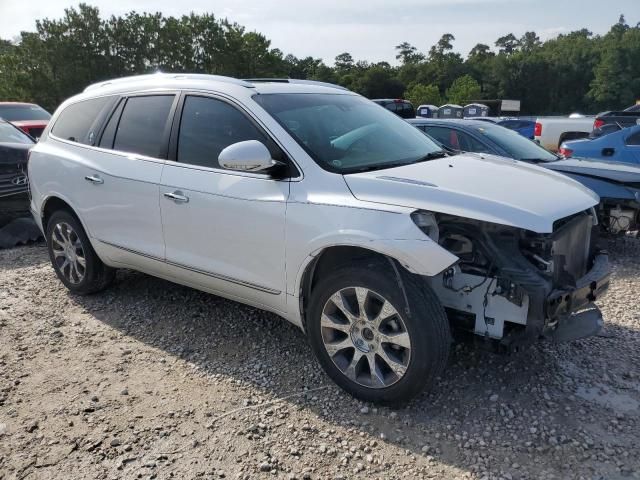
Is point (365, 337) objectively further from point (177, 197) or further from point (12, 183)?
point (12, 183)

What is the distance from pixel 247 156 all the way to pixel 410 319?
131 centimetres

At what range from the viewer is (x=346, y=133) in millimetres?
3695

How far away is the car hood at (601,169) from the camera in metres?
5.83

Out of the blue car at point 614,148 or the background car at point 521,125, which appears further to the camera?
the background car at point 521,125

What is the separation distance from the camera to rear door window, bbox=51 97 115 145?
455 centimetres

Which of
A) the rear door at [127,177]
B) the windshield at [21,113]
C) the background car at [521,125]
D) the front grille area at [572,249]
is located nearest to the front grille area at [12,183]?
the rear door at [127,177]

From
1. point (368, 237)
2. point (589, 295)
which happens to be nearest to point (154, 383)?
point (368, 237)

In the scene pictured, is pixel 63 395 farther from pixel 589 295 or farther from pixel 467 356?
pixel 589 295

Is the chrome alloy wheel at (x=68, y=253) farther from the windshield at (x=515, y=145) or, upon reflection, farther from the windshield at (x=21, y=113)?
the windshield at (x=21, y=113)

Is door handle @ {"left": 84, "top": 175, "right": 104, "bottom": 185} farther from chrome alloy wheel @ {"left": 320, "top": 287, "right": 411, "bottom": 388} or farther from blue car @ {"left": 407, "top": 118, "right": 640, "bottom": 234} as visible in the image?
blue car @ {"left": 407, "top": 118, "right": 640, "bottom": 234}

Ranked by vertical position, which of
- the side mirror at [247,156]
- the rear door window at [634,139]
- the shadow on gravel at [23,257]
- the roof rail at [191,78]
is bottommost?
the shadow on gravel at [23,257]

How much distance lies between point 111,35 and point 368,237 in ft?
153

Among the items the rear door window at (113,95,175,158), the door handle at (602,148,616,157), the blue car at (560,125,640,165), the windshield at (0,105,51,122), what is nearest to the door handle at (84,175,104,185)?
the rear door window at (113,95,175,158)

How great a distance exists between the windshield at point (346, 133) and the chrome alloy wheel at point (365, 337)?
2.59 feet
